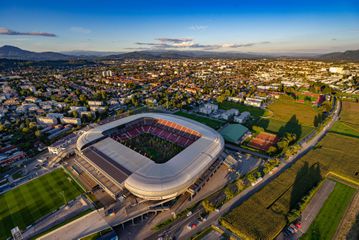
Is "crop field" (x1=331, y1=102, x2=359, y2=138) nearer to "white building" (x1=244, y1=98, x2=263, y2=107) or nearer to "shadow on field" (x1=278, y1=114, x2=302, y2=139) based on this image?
"shadow on field" (x1=278, y1=114, x2=302, y2=139)

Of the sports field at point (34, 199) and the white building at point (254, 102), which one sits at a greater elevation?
the white building at point (254, 102)

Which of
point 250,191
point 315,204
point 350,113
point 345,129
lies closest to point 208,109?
point 250,191

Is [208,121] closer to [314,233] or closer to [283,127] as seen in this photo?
[283,127]

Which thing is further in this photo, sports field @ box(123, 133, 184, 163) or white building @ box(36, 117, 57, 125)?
white building @ box(36, 117, 57, 125)

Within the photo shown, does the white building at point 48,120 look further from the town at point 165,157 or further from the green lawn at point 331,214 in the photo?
the green lawn at point 331,214

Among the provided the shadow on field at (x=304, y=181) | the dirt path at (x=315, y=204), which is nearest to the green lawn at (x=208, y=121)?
the shadow on field at (x=304, y=181)

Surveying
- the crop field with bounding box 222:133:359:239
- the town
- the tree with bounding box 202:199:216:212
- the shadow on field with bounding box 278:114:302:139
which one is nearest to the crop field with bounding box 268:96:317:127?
the town
